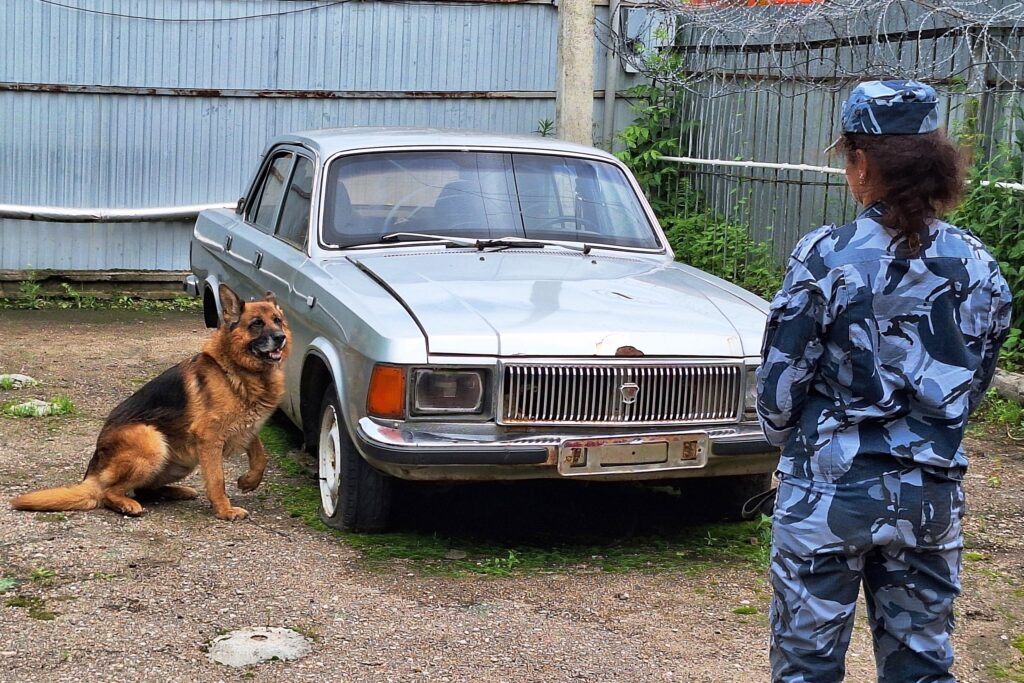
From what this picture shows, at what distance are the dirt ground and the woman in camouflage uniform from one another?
4.64 ft

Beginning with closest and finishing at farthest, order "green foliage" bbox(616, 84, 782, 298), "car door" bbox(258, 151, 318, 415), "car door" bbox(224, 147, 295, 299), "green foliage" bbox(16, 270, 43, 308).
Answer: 1. "car door" bbox(258, 151, 318, 415)
2. "car door" bbox(224, 147, 295, 299)
3. "green foliage" bbox(616, 84, 782, 298)
4. "green foliage" bbox(16, 270, 43, 308)

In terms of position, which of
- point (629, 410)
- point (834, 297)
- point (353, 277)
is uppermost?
point (834, 297)

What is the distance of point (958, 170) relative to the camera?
276 cm

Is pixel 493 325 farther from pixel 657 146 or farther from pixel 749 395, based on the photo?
pixel 657 146

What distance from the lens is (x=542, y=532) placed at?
574cm

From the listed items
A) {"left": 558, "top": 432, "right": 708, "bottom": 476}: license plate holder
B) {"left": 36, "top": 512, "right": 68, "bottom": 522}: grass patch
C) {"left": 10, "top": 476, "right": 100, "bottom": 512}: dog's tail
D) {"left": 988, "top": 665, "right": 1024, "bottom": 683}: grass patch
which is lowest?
{"left": 36, "top": 512, "right": 68, "bottom": 522}: grass patch

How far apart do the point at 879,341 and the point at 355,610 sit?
8.26 ft

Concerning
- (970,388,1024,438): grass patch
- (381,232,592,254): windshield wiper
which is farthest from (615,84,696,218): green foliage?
(381,232,592,254): windshield wiper

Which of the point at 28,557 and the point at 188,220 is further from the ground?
the point at 188,220

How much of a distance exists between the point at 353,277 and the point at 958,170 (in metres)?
3.32

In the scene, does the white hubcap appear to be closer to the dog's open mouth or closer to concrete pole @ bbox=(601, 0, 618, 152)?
the dog's open mouth

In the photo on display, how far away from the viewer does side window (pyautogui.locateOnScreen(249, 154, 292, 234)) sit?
6.95 m

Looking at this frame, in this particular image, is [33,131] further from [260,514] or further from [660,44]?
[260,514]

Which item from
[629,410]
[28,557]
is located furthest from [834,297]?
[28,557]
